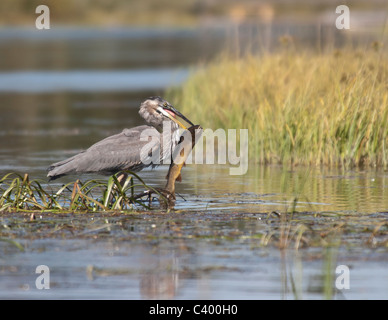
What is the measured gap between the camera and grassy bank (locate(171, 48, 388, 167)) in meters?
12.0

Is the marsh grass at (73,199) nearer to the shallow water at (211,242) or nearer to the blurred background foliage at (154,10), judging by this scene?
the shallow water at (211,242)

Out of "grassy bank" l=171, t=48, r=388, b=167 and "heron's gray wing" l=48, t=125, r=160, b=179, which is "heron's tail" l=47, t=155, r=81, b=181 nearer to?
"heron's gray wing" l=48, t=125, r=160, b=179

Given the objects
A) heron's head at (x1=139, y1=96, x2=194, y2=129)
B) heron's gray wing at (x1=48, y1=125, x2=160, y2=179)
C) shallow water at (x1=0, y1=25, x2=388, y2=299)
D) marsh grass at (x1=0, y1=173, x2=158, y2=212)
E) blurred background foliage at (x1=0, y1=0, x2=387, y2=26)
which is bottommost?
shallow water at (x1=0, y1=25, x2=388, y2=299)

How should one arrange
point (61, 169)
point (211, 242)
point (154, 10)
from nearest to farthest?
point (211, 242) → point (61, 169) → point (154, 10)

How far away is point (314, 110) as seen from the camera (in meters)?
12.5

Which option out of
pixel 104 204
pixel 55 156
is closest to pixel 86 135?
pixel 55 156

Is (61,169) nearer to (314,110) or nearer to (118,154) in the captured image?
(118,154)

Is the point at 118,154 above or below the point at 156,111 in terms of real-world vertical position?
below

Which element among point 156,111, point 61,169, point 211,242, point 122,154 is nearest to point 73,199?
point 61,169

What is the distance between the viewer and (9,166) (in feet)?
42.5

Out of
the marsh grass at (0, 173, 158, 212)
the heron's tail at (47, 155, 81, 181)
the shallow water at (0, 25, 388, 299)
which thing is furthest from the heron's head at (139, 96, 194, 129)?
the marsh grass at (0, 173, 158, 212)

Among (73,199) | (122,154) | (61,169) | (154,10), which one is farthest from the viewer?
(154,10)

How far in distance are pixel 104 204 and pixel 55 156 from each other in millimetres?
5385
